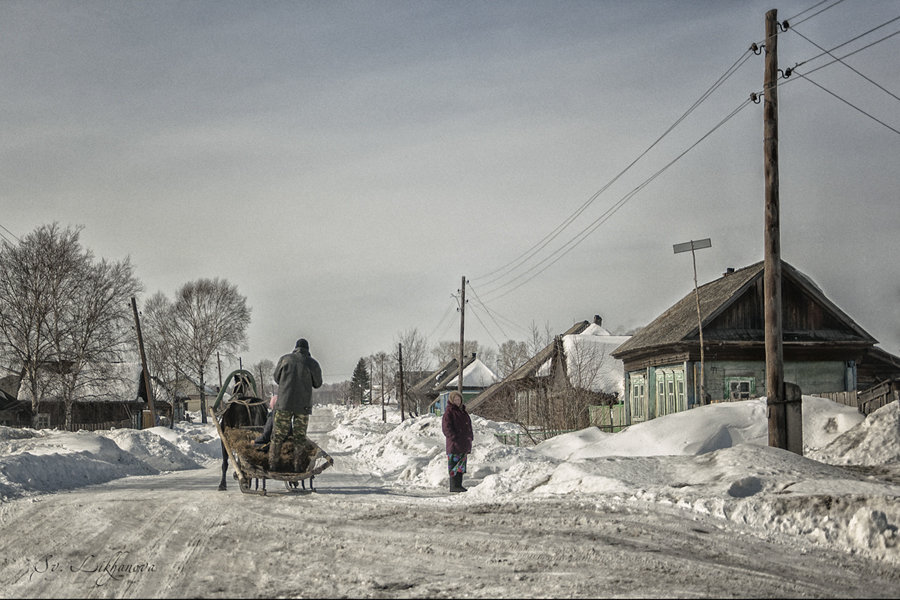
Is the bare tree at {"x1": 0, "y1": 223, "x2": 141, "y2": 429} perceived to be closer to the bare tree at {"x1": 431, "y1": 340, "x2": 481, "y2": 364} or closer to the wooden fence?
the wooden fence

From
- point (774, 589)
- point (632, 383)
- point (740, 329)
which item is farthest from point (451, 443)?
point (632, 383)

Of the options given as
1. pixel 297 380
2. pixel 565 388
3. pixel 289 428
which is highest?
pixel 297 380

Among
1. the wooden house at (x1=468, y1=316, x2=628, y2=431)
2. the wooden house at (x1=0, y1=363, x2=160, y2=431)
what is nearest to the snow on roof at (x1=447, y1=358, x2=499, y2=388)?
the wooden house at (x1=468, y1=316, x2=628, y2=431)

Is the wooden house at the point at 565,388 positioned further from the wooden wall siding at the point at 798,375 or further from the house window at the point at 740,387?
the house window at the point at 740,387

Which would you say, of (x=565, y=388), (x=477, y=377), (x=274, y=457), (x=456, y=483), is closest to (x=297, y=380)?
(x=274, y=457)

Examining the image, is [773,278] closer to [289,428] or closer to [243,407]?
[289,428]

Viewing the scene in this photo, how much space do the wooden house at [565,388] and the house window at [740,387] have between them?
466cm

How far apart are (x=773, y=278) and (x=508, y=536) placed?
8.48 m

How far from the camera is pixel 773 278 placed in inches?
531

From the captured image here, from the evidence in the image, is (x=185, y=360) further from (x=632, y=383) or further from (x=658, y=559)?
(x=658, y=559)

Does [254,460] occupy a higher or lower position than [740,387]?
lower

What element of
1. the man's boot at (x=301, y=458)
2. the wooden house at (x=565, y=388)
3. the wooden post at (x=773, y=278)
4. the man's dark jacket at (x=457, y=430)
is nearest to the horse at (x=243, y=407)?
the man's boot at (x=301, y=458)

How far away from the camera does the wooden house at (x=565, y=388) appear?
2578 centimetres

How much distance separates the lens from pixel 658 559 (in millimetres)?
6258
